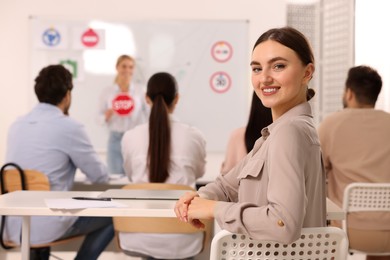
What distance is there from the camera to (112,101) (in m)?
5.76

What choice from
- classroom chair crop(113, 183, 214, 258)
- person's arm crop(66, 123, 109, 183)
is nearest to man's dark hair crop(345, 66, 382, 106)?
classroom chair crop(113, 183, 214, 258)

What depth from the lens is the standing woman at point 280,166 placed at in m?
1.28

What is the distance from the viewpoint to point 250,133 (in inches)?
117

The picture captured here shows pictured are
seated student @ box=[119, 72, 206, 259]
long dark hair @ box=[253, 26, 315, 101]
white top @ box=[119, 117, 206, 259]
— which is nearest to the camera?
long dark hair @ box=[253, 26, 315, 101]

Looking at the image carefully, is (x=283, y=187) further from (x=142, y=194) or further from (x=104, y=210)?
(x=142, y=194)

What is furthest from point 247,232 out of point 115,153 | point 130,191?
point 115,153

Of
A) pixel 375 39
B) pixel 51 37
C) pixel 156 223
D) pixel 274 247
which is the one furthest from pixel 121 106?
pixel 274 247

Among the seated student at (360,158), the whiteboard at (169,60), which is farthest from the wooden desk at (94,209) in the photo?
the whiteboard at (169,60)

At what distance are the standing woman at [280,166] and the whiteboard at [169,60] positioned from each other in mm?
4215

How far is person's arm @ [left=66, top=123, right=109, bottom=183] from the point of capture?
316cm

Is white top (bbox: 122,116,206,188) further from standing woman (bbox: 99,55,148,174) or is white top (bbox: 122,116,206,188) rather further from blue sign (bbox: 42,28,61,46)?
blue sign (bbox: 42,28,61,46)

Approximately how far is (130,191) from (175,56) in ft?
11.5

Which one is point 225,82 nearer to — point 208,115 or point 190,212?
point 208,115

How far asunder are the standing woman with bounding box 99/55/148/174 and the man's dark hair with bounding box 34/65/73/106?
7.82ft
